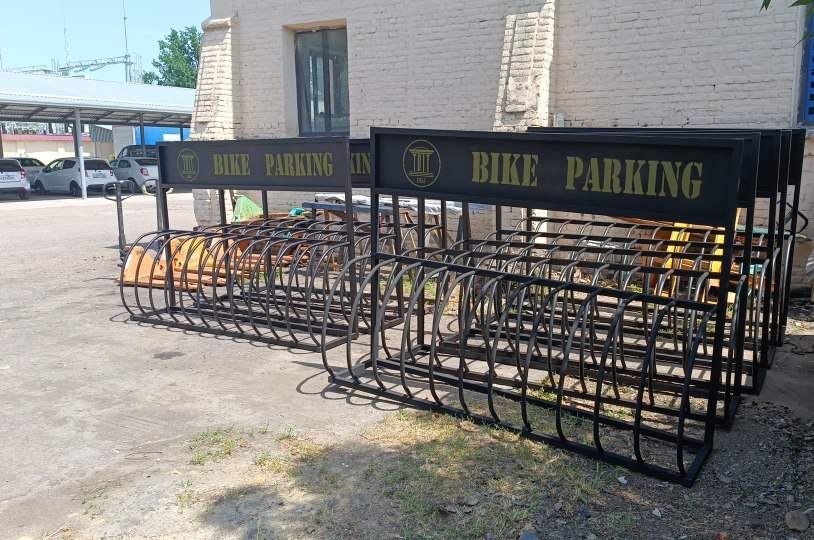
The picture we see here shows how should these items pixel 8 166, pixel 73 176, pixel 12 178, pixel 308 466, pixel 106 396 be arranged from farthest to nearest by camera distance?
1. pixel 73 176
2. pixel 8 166
3. pixel 12 178
4. pixel 106 396
5. pixel 308 466

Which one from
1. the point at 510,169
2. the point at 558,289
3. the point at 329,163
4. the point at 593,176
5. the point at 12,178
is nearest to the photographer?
the point at 593,176

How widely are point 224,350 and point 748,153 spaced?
4.53 m

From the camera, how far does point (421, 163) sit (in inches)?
191

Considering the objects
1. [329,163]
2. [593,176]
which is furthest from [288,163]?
[593,176]

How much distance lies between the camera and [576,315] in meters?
4.41

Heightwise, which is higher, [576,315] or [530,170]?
[530,170]

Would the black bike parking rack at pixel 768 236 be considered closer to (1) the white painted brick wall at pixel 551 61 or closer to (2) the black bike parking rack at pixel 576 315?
(2) the black bike parking rack at pixel 576 315

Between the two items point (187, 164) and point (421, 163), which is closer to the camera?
point (421, 163)

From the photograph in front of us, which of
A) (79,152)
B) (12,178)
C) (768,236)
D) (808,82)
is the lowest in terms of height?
(768,236)

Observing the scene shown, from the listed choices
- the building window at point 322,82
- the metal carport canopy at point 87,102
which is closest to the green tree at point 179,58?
the metal carport canopy at point 87,102

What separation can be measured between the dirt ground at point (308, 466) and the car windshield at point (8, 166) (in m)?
22.9

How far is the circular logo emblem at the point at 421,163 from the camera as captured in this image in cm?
477

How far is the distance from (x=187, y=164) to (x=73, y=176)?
2264 centimetres

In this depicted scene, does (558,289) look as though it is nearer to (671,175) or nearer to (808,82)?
(671,175)
